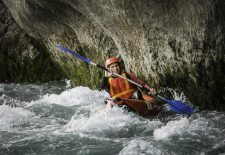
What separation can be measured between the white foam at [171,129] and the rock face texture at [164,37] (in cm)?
96

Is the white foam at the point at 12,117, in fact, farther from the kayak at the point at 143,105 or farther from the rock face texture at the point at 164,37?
the rock face texture at the point at 164,37

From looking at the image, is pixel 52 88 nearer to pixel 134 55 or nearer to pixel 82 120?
pixel 134 55

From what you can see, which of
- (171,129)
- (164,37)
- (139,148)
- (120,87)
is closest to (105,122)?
(120,87)

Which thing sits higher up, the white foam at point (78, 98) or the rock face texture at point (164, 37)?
the rock face texture at point (164, 37)

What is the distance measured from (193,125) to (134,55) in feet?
9.62

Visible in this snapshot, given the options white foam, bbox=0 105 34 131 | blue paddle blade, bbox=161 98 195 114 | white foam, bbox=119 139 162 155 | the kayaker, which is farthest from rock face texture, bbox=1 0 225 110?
white foam, bbox=0 105 34 131

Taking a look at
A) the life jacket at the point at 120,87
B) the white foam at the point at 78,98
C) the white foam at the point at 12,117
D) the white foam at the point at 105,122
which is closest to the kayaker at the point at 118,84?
the life jacket at the point at 120,87

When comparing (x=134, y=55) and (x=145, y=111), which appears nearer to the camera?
(x=145, y=111)

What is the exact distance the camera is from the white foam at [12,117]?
774 centimetres

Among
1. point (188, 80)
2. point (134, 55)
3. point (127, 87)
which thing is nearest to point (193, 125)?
point (188, 80)

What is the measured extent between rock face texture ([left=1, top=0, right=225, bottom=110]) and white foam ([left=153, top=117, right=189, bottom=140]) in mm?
961

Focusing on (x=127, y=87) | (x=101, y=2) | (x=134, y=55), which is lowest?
(x=127, y=87)

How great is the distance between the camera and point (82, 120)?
7.54 metres

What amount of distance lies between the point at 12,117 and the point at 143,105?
3.04 meters
